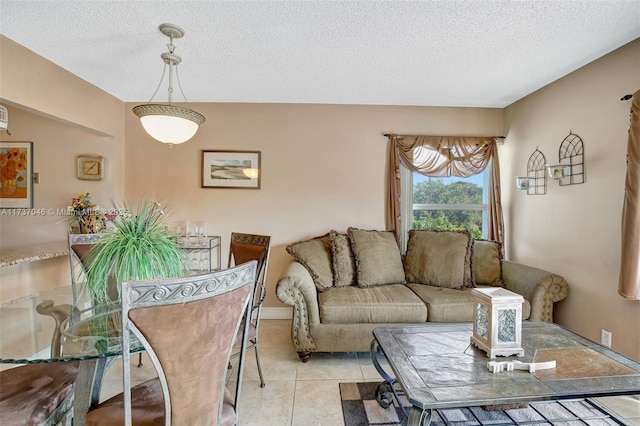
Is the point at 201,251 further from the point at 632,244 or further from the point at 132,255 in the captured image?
the point at 632,244

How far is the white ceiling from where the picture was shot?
5.90ft

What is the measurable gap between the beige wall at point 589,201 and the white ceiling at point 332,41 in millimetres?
137

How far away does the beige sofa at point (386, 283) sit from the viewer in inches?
96.9

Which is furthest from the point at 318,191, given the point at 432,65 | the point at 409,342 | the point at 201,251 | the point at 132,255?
the point at 132,255

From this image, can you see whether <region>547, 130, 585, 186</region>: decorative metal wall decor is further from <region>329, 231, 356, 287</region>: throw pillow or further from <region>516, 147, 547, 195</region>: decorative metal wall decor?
<region>329, 231, 356, 287</region>: throw pillow

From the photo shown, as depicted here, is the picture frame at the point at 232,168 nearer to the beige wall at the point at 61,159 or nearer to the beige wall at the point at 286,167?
the beige wall at the point at 286,167

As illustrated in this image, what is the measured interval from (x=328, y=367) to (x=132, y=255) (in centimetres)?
181

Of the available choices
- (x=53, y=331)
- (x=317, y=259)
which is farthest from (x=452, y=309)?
(x=53, y=331)

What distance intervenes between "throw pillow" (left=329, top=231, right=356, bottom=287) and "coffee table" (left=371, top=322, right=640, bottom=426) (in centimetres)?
110

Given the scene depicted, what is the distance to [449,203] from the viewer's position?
3584 mm

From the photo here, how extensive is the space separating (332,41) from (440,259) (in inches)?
87.0

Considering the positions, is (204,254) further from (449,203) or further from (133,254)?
(449,203)

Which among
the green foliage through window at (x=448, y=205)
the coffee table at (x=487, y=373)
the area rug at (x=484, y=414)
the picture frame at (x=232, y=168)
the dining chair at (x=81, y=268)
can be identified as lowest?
the area rug at (x=484, y=414)

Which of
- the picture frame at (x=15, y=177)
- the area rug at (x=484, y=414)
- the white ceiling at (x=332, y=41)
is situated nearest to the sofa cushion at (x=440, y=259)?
the area rug at (x=484, y=414)
